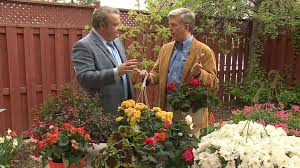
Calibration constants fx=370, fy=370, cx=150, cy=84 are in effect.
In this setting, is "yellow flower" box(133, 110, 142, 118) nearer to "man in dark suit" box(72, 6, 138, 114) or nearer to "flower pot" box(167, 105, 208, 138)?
"flower pot" box(167, 105, 208, 138)

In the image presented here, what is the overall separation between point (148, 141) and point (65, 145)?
0.45 metres

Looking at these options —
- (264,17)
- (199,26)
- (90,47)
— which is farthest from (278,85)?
(90,47)

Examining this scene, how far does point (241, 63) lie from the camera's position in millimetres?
8891

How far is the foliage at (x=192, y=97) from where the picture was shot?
2.38 meters

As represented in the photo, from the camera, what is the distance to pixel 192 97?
2.37m

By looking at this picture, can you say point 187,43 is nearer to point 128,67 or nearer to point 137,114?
point 128,67

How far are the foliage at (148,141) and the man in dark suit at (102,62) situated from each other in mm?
639

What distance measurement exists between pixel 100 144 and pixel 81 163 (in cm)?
22

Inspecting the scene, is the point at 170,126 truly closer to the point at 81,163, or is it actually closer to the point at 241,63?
the point at 81,163

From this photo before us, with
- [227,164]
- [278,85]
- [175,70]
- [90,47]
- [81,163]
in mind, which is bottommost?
[278,85]

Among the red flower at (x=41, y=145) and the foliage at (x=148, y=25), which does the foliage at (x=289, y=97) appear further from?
the red flower at (x=41, y=145)

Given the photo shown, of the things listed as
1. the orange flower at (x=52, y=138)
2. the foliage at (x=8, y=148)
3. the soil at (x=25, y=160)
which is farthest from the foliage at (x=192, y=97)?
the soil at (x=25, y=160)

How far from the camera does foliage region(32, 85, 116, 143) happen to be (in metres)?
2.12

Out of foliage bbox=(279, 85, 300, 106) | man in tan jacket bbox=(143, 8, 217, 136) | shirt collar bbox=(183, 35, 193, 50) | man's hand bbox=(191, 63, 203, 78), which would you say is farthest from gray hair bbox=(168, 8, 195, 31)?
foliage bbox=(279, 85, 300, 106)
